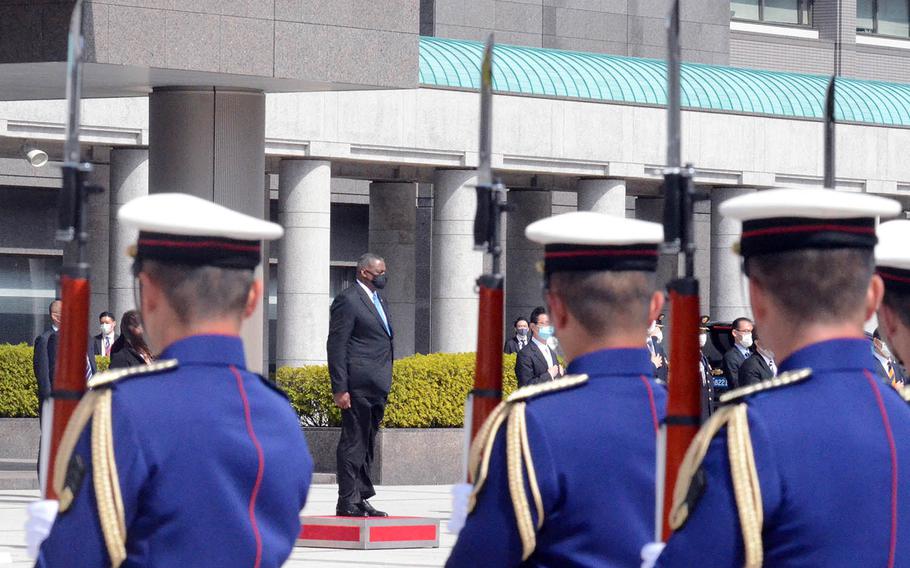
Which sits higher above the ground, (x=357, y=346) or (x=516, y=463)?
(x=516, y=463)

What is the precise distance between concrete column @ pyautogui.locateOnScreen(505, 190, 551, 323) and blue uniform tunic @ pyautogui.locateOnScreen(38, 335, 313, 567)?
29.8 metres

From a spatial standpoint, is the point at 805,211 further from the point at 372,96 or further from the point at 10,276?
the point at 10,276

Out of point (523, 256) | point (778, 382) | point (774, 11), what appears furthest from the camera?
point (774, 11)

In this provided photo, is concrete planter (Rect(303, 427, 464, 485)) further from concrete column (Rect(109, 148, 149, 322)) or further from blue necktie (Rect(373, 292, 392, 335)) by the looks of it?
concrete column (Rect(109, 148, 149, 322))

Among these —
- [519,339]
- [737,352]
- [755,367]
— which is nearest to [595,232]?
[755,367]

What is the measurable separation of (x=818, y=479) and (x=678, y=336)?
0.59 meters

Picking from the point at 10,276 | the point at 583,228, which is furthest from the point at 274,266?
the point at 583,228

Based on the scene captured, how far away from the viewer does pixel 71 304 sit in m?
3.82

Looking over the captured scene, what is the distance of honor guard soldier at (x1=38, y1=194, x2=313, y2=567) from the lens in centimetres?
329

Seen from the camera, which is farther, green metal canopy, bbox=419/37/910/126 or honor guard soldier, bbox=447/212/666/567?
green metal canopy, bbox=419/37/910/126

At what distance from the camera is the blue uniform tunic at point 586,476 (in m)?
3.48

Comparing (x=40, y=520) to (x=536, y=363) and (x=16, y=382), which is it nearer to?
(x=536, y=363)

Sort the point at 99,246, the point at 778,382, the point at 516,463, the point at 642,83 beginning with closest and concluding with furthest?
1. the point at 778,382
2. the point at 516,463
3. the point at 99,246
4. the point at 642,83

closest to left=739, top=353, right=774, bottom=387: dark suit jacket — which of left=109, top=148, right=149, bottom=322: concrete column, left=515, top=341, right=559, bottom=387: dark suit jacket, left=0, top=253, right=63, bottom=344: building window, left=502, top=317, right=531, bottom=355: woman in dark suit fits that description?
left=515, top=341, right=559, bottom=387: dark suit jacket
